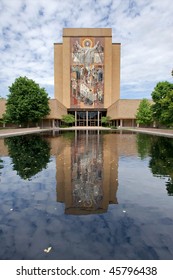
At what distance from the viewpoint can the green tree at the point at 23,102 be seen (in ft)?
159

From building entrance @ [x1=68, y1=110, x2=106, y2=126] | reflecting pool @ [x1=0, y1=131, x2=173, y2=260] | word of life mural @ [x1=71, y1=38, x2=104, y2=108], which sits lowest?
reflecting pool @ [x1=0, y1=131, x2=173, y2=260]

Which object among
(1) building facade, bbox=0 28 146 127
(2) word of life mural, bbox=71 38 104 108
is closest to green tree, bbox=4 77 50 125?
(1) building facade, bbox=0 28 146 127

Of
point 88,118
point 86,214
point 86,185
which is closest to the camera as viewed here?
point 86,214

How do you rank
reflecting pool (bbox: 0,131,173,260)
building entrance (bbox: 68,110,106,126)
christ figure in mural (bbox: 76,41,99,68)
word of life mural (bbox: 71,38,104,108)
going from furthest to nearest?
building entrance (bbox: 68,110,106,126)
word of life mural (bbox: 71,38,104,108)
christ figure in mural (bbox: 76,41,99,68)
reflecting pool (bbox: 0,131,173,260)

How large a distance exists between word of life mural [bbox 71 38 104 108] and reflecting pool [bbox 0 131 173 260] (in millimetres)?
71874

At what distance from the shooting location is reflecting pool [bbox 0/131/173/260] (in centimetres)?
374

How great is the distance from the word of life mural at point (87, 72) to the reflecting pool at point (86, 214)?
71.9 meters

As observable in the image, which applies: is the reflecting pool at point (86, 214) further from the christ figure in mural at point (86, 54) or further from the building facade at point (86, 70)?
the christ figure in mural at point (86, 54)

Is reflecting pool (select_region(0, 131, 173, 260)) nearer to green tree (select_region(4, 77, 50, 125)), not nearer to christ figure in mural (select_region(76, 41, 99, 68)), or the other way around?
green tree (select_region(4, 77, 50, 125))

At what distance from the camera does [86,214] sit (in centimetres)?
518

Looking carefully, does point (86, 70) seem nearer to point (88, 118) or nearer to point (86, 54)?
point (86, 54)

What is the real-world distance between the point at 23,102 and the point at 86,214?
4614 centimetres

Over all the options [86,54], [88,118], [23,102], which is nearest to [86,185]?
[23,102]
